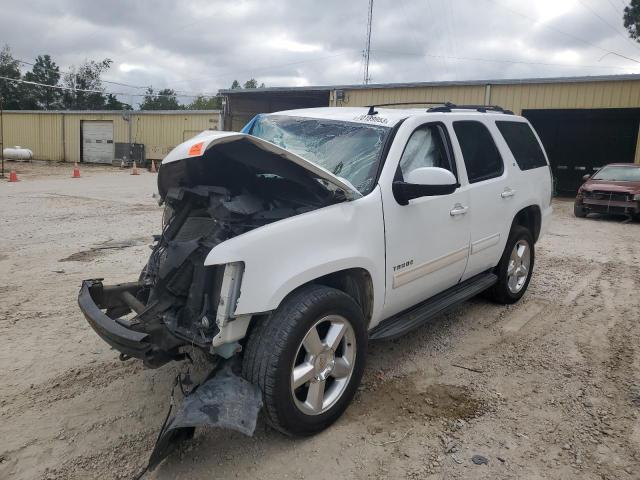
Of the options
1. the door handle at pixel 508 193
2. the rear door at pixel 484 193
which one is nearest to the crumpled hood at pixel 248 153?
the rear door at pixel 484 193

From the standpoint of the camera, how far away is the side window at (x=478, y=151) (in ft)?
14.5

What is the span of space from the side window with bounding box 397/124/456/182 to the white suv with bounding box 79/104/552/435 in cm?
2

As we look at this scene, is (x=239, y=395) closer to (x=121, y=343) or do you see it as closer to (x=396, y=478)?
(x=121, y=343)

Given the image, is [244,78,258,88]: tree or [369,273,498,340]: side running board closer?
[369,273,498,340]: side running board

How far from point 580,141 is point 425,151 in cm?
2153

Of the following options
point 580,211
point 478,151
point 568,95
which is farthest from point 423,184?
point 568,95

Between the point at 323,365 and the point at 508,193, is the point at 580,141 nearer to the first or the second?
the point at 508,193

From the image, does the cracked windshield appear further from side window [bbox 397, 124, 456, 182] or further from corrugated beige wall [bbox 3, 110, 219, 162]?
corrugated beige wall [bbox 3, 110, 219, 162]

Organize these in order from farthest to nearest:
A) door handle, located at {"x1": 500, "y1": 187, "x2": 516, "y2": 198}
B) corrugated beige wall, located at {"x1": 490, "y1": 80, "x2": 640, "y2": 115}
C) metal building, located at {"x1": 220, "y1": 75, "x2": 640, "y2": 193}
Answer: metal building, located at {"x1": 220, "y1": 75, "x2": 640, "y2": 193}, corrugated beige wall, located at {"x1": 490, "y1": 80, "x2": 640, "y2": 115}, door handle, located at {"x1": 500, "y1": 187, "x2": 516, "y2": 198}

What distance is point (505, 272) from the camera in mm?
5207

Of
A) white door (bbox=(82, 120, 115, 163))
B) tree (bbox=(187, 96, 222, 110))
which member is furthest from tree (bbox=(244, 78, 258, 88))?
white door (bbox=(82, 120, 115, 163))

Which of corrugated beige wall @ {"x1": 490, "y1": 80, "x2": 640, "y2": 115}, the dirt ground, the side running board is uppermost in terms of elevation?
corrugated beige wall @ {"x1": 490, "y1": 80, "x2": 640, "y2": 115}

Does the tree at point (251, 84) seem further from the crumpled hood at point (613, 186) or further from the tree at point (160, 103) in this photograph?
the crumpled hood at point (613, 186)

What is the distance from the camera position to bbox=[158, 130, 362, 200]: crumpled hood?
2.75 m
